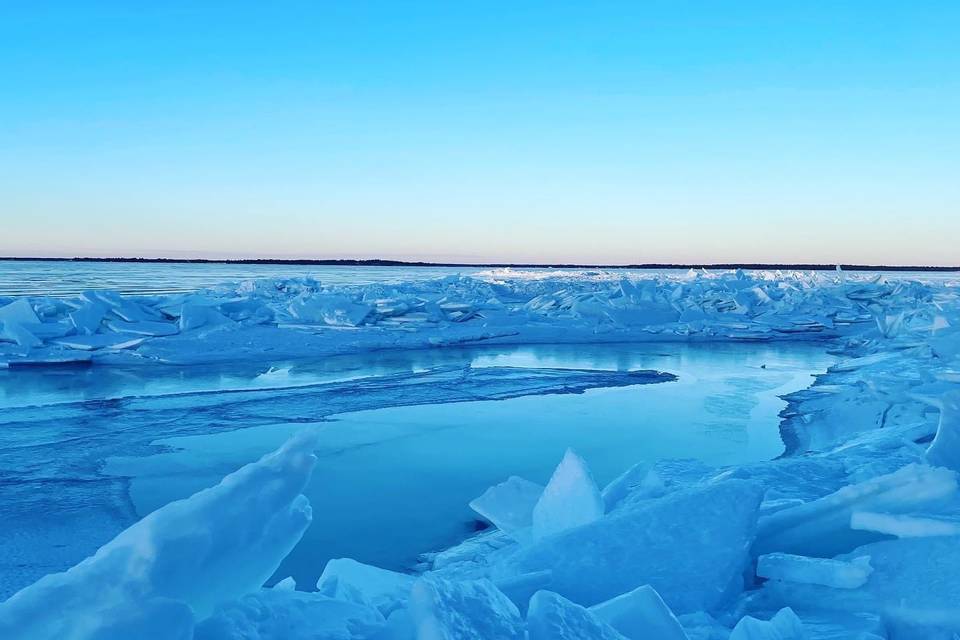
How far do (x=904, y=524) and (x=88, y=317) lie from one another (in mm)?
9655

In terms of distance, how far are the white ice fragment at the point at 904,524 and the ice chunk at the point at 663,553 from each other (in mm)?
296

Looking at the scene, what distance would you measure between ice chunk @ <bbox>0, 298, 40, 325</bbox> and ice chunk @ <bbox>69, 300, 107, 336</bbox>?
431 millimetres

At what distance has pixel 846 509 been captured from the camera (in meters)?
2.08

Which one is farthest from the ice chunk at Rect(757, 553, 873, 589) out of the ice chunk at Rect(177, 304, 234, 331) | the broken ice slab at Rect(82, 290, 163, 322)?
the broken ice slab at Rect(82, 290, 163, 322)

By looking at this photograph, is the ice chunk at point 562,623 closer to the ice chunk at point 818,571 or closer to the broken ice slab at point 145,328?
the ice chunk at point 818,571

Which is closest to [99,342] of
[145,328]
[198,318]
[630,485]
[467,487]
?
[145,328]

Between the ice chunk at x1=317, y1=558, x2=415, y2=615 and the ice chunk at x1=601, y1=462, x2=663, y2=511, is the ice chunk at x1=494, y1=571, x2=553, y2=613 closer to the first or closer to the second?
the ice chunk at x1=317, y1=558, x2=415, y2=615

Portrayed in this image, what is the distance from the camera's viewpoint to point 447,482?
3.45 metres

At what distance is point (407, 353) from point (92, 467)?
5.23 meters

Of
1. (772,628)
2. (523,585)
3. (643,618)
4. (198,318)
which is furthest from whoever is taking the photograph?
(198,318)

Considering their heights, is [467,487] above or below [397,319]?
below

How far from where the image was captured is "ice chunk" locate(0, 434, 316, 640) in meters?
1.08

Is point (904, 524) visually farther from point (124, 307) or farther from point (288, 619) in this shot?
point (124, 307)

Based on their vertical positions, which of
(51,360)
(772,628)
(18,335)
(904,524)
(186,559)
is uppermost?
(186,559)
